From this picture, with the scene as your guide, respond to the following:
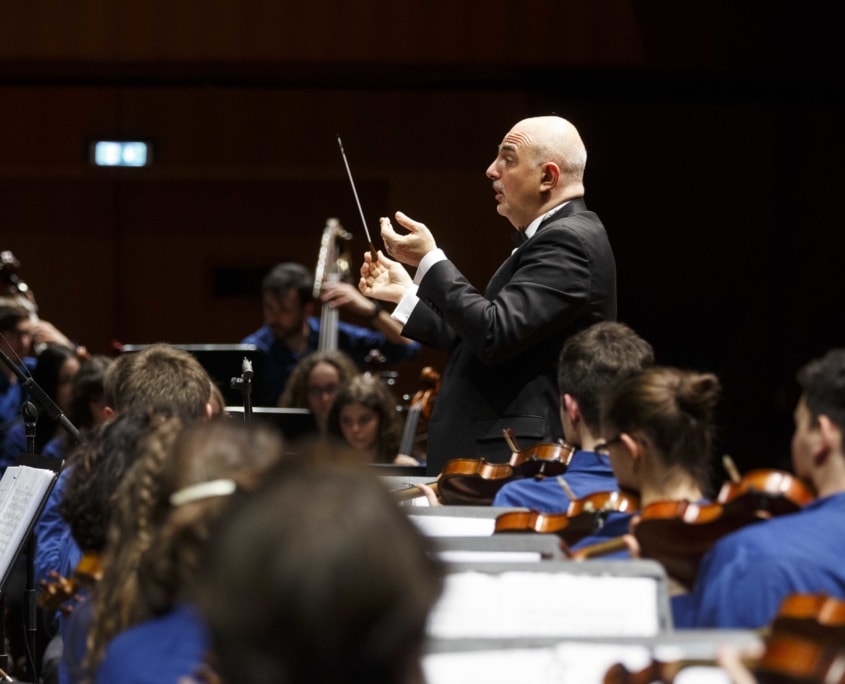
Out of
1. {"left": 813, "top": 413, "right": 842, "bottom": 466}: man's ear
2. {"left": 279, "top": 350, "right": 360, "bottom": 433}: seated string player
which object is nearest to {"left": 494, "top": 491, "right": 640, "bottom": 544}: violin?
{"left": 813, "top": 413, "right": 842, "bottom": 466}: man's ear

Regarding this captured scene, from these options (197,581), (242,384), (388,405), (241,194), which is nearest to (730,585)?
(197,581)

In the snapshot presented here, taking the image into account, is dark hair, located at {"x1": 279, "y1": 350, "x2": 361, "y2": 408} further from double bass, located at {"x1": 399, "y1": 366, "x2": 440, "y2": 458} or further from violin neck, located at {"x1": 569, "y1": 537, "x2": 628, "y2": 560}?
violin neck, located at {"x1": 569, "y1": 537, "x2": 628, "y2": 560}

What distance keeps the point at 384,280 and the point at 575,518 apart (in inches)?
49.8

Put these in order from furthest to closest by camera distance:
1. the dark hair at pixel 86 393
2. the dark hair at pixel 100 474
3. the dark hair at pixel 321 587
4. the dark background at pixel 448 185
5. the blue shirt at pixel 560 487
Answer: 1. the dark background at pixel 448 185
2. the dark hair at pixel 86 393
3. the blue shirt at pixel 560 487
4. the dark hair at pixel 100 474
5. the dark hair at pixel 321 587

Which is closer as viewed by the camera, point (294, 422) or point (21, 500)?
point (21, 500)

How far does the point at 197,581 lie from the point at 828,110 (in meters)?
6.74

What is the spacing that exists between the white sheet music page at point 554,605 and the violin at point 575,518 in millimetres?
455

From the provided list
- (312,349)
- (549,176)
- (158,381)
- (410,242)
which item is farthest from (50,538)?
(312,349)

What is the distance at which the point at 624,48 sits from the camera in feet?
22.6

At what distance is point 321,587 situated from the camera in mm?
998

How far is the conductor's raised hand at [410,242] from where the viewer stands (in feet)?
10.9

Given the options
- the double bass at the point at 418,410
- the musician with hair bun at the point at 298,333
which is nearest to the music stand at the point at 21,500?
the double bass at the point at 418,410

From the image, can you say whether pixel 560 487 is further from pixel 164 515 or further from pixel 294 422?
pixel 294 422

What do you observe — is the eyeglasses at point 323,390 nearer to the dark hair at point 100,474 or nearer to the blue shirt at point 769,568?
the dark hair at point 100,474
